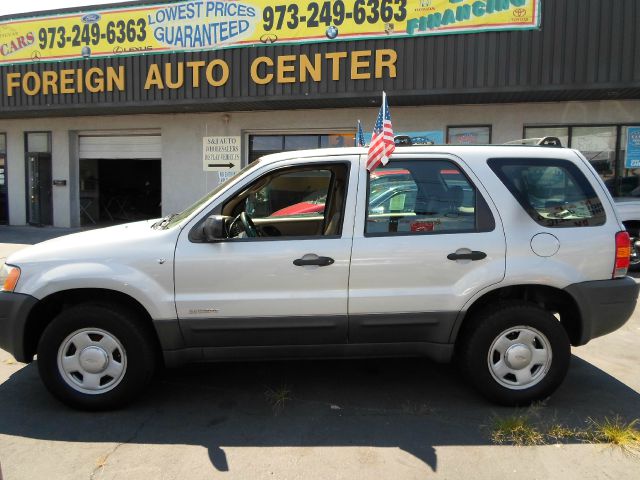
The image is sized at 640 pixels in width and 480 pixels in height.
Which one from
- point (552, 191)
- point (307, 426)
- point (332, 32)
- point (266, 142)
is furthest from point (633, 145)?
point (307, 426)

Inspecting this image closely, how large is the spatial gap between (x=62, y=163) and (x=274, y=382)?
1286 cm

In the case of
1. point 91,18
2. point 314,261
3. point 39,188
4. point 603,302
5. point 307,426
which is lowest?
point 307,426

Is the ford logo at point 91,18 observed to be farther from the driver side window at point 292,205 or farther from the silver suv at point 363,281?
the silver suv at point 363,281

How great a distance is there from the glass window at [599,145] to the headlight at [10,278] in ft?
36.3

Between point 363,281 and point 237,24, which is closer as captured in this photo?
point 363,281

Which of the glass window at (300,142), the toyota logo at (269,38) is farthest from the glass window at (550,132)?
the toyota logo at (269,38)

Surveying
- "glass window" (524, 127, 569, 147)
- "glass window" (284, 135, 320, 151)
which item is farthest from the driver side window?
"glass window" (524, 127, 569, 147)

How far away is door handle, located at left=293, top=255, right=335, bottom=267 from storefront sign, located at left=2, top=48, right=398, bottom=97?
8253 millimetres

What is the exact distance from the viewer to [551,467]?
2.96m

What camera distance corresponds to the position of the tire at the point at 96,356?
3.50 m

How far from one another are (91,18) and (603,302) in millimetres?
13290

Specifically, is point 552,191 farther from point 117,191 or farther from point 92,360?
point 117,191

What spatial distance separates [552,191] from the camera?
3.72 meters

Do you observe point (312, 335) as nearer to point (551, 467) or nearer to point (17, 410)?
point (551, 467)
